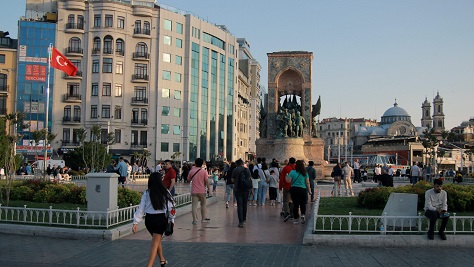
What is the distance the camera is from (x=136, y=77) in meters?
60.8

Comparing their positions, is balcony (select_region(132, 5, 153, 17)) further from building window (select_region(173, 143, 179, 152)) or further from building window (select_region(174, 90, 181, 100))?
building window (select_region(173, 143, 179, 152))

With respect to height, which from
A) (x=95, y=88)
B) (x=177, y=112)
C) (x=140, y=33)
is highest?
(x=140, y=33)

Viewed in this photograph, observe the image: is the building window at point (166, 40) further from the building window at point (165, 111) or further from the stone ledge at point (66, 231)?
the stone ledge at point (66, 231)

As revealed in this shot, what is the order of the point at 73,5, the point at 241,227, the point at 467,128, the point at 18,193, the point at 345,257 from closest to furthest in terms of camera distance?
the point at 345,257 → the point at 241,227 → the point at 18,193 → the point at 73,5 → the point at 467,128

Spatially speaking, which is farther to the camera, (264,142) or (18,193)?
(264,142)

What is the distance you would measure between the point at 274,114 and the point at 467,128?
125 meters

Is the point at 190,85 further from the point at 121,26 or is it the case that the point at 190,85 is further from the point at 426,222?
the point at 426,222

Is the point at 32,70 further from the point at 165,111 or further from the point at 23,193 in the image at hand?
the point at 23,193

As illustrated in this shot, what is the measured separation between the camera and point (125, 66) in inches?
2367

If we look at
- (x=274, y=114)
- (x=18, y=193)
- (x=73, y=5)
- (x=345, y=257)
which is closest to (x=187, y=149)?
(x=73, y=5)

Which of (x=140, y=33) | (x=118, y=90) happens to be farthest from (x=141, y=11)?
(x=118, y=90)

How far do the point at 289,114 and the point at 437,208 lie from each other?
971 inches

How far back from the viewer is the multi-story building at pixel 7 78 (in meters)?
57.6

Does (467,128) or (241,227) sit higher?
(467,128)
